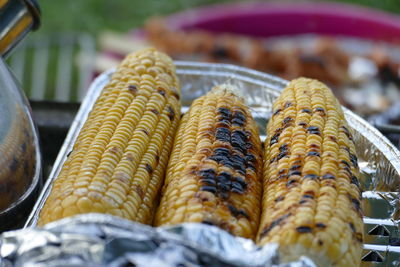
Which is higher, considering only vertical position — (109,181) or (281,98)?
(281,98)

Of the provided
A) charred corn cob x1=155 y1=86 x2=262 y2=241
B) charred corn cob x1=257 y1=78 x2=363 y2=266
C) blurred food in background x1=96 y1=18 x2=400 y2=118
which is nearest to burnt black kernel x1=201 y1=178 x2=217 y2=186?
charred corn cob x1=155 y1=86 x2=262 y2=241

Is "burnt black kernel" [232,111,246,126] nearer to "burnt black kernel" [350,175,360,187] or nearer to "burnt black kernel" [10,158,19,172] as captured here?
"burnt black kernel" [350,175,360,187]

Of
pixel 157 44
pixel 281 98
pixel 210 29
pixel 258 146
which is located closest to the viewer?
pixel 258 146

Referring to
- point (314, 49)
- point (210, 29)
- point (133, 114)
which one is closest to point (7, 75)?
point (133, 114)

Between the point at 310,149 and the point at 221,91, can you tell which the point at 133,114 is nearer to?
the point at 221,91

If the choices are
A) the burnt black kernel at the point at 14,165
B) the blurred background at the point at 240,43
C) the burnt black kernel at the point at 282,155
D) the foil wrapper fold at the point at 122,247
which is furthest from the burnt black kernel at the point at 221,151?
the blurred background at the point at 240,43

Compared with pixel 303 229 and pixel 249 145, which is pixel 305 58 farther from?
pixel 303 229

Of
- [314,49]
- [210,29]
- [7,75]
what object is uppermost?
[210,29]
